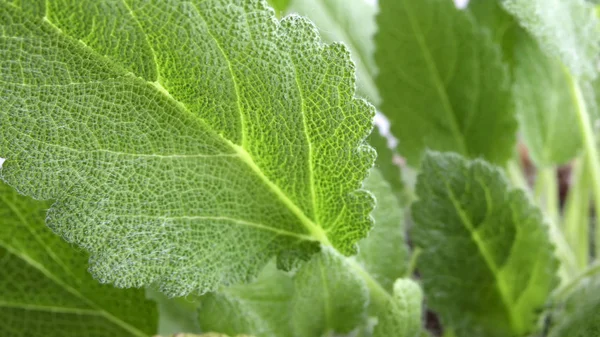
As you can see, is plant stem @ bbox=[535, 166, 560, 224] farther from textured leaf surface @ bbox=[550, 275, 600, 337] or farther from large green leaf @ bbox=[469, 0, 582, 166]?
textured leaf surface @ bbox=[550, 275, 600, 337]

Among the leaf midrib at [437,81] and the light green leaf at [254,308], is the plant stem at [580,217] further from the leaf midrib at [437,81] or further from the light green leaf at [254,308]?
the light green leaf at [254,308]

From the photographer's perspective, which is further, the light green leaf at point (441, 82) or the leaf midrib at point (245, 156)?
the light green leaf at point (441, 82)

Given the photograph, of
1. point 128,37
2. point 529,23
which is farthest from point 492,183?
point 128,37

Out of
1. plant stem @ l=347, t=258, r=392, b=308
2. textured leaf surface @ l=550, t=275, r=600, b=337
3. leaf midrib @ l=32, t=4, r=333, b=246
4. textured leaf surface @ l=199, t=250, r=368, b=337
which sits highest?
textured leaf surface @ l=550, t=275, r=600, b=337

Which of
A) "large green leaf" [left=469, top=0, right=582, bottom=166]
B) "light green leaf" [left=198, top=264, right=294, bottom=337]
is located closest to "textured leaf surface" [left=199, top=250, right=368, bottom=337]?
"light green leaf" [left=198, top=264, right=294, bottom=337]

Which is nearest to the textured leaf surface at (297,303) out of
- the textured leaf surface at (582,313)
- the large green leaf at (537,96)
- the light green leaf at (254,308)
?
the light green leaf at (254,308)

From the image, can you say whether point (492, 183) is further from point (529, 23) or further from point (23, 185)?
point (23, 185)

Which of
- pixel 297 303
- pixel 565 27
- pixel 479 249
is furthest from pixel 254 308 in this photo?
pixel 565 27
